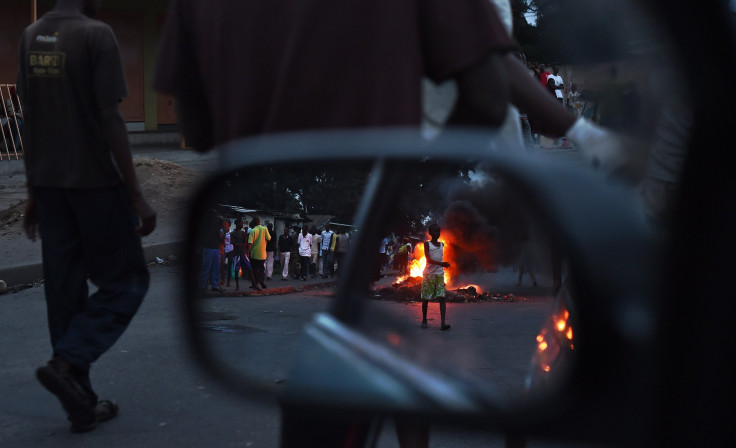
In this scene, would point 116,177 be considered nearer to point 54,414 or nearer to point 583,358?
point 54,414

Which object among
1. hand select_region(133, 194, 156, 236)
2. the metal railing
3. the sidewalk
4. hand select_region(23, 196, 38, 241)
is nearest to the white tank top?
hand select_region(133, 194, 156, 236)

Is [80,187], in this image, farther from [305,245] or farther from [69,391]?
[305,245]

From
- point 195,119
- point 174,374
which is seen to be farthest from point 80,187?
point 195,119

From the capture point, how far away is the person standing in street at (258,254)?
5.04ft

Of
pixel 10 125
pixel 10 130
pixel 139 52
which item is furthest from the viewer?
pixel 139 52

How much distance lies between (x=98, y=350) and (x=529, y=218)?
3229mm

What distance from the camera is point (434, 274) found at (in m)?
1.35

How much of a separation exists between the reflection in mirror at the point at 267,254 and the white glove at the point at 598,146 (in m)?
0.31

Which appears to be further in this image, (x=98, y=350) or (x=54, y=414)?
(x=54, y=414)

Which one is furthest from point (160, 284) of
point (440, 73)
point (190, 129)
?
point (440, 73)

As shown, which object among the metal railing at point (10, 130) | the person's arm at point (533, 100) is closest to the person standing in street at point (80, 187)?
the person's arm at point (533, 100)

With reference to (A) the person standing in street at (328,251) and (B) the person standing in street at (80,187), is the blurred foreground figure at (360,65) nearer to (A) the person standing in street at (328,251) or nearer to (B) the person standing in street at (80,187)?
(A) the person standing in street at (328,251)

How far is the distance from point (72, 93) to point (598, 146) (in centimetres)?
308

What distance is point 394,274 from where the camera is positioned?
1401mm
